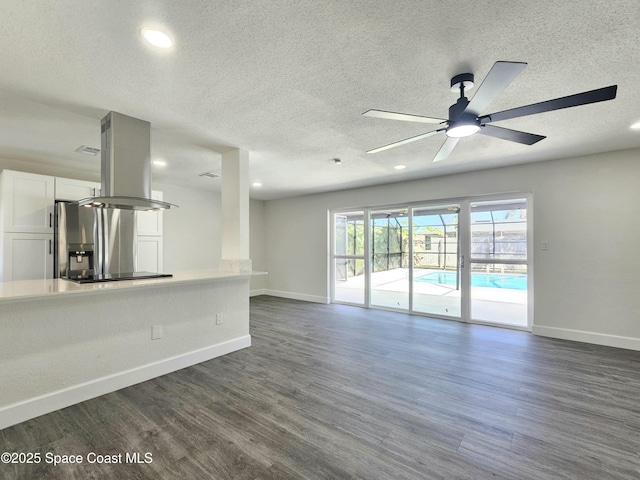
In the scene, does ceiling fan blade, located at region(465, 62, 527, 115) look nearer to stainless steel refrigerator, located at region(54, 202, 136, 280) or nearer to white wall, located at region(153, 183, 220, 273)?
stainless steel refrigerator, located at region(54, 202, 136, 280)

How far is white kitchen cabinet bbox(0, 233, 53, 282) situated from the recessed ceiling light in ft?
11.7

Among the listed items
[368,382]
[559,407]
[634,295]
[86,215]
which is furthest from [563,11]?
[86,215]

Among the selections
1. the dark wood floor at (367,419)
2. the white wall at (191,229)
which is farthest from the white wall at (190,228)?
the dark wood floor at (367,419)

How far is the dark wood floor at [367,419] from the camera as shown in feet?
5.50

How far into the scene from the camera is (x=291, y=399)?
7.93 feet

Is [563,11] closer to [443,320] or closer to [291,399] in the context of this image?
[291,399]

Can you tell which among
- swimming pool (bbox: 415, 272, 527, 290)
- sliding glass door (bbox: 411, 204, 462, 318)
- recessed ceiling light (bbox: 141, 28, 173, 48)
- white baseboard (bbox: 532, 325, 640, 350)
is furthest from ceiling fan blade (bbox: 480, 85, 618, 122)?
white baseboard (bbox: 532, 325, 640, 350)

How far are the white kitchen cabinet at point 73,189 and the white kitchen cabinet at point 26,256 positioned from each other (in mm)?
590

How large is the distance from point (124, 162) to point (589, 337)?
5978mm

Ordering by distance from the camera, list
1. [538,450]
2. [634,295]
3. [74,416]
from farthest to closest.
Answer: [634,295] → [74,416] → [538,450]

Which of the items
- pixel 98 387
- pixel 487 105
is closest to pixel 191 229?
pixel 98 387

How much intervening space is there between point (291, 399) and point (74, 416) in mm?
1654

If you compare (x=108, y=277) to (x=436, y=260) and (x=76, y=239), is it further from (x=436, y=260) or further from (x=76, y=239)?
(x=436, y=260)

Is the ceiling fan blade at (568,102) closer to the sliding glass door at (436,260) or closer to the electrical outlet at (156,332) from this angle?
the sliding glass door at (436,260)
